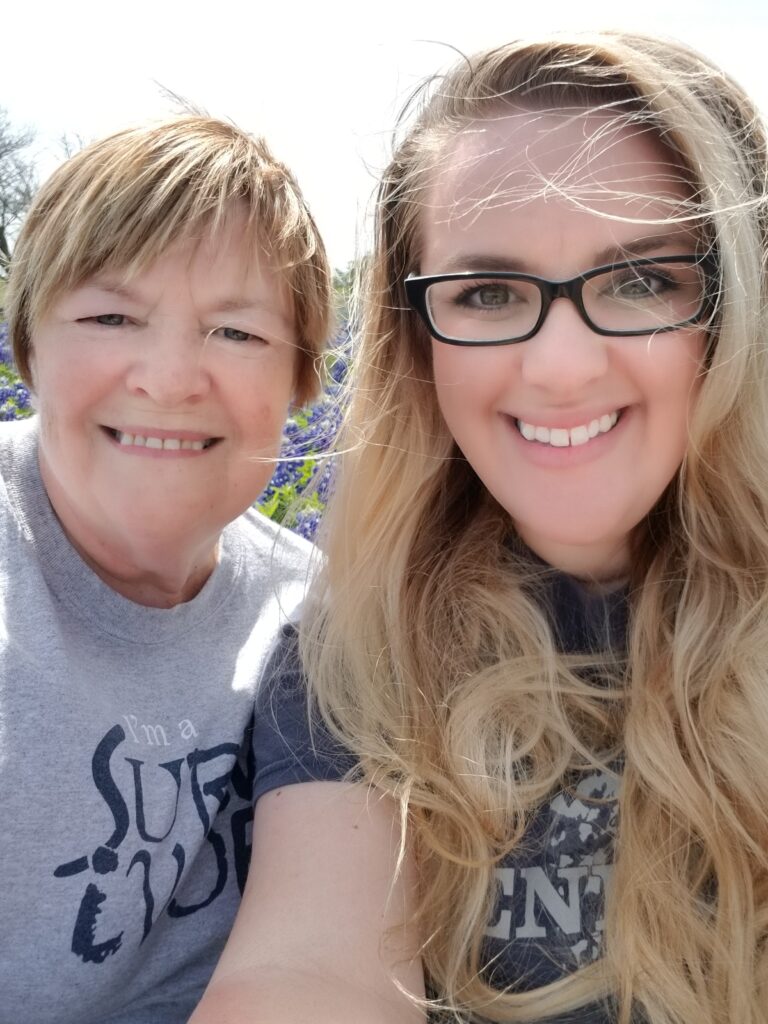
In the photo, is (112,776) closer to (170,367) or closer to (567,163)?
(170,367)

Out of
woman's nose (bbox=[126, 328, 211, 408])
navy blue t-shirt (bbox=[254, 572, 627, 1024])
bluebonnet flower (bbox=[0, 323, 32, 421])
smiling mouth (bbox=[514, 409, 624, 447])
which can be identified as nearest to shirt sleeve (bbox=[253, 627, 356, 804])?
navy blue t-shirt (bbox=[254, 572, 627, 1024])

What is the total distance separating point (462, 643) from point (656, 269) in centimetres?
81

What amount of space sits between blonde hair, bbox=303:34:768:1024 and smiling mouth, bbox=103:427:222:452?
330 millimetres

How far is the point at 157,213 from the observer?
7.14 ft

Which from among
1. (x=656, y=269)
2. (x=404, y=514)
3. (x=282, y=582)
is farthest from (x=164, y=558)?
(x=656, y=269)

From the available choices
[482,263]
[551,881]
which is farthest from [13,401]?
[551,881]

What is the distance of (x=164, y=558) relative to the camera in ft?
7.82

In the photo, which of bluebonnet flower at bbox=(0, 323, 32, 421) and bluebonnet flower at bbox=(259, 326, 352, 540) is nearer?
bluebonnet flower at bbox=(259, 326, 352, 540)

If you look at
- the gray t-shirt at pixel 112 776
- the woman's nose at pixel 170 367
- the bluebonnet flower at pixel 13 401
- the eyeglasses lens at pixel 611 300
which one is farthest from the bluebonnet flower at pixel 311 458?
the bluebonnet flower at pixel 13 401

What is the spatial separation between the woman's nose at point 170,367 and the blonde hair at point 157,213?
15 cm

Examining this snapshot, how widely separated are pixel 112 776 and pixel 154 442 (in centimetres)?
67

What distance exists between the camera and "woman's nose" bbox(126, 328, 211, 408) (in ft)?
7.18

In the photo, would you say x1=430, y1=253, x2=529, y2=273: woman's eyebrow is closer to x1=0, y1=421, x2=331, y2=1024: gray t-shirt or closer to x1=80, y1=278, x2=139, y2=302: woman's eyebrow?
x1=80, y1=278, x2=139, y2=302: woman's eyebrow

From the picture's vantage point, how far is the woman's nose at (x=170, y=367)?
86.2 inches
